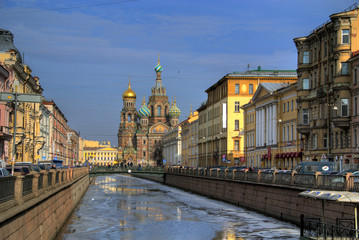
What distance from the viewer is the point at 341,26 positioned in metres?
56.7

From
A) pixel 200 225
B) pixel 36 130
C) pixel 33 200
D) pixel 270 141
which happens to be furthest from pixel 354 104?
pixel 36 130

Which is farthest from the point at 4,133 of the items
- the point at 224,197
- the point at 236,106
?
the point at 236,106

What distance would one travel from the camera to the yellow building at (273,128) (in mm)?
75688

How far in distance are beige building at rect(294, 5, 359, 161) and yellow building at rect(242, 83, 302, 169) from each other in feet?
20.8

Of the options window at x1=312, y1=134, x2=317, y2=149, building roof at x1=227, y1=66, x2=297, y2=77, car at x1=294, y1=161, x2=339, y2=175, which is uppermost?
building roof at x1=227, y1=66, x2=297, y2=77

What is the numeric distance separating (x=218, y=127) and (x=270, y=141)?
32.2 m

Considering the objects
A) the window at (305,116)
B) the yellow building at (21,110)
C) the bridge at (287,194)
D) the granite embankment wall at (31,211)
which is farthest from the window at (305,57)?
the granite embankment wall at (31,211)

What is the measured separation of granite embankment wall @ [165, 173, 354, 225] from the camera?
87.7 ft

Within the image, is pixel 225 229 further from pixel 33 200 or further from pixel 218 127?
pixel 218 127

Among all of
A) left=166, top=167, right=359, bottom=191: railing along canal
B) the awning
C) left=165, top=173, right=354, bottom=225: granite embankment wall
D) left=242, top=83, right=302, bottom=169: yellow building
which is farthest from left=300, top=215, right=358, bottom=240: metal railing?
left=242, top=83, right=302, bottom=169: yellow building

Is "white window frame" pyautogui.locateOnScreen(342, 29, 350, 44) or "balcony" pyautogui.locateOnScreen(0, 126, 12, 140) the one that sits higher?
"white window frame" pyautogui.locateOnScreen(342, 29, 350, 44)

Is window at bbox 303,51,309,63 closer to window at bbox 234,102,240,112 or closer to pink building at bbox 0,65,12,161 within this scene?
pink building at bbox 0,65,12,161

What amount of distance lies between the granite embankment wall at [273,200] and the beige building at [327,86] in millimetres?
7745

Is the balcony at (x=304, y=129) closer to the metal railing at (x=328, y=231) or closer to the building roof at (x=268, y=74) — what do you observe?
the building roof at (x=268, y=74)
